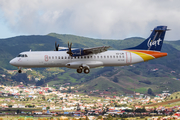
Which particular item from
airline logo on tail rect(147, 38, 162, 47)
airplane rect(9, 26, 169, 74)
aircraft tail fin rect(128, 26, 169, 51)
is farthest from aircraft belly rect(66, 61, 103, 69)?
airline logo on tail rect(147, 38, 162, 47)

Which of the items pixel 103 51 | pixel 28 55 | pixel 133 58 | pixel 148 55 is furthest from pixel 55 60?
pixel 148 55

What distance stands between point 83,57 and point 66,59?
3.84 meters

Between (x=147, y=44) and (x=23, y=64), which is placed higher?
(x=147, y=44)

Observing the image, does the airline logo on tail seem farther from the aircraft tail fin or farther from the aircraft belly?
the aircraft belly

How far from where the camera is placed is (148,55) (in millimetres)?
62219

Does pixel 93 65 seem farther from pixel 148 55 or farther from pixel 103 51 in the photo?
pixel 148 55

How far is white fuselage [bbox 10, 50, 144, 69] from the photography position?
58000mm

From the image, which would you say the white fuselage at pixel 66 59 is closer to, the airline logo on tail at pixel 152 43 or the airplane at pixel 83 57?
the airplane at pixel 83 57

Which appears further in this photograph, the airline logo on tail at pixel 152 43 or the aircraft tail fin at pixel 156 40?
the airline logo on tail at pixel 152 43

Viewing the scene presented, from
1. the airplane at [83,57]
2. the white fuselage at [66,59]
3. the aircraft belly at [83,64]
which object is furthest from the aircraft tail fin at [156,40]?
the aircraft belly at [83,64]

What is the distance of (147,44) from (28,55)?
28.0 m

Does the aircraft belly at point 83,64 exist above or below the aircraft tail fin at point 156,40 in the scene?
below

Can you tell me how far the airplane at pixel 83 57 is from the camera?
58.0 metres

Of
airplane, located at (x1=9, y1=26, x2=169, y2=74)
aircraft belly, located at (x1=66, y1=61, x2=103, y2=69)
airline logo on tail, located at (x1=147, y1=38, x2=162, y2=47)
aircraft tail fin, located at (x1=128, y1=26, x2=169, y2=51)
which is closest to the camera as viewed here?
airplane, located at (x1=9, y1=26, x2=169, y2=74)
